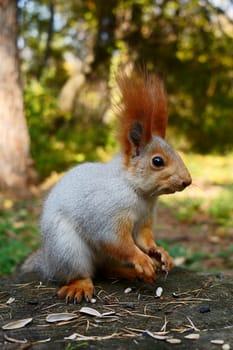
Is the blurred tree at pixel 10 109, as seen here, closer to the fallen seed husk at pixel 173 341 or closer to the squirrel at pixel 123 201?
the squirrel at pixel 123 201

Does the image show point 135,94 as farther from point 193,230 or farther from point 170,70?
point 170,70

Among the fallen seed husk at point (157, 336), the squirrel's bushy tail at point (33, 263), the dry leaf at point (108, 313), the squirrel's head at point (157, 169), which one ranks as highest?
the squirrel's head at point (157, 169)

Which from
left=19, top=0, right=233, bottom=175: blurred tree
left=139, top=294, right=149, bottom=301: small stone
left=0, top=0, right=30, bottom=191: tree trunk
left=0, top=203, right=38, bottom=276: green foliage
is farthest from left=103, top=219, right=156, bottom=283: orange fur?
left=19, top=0, right=233, bottom=175: blurred tree

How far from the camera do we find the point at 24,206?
589cm

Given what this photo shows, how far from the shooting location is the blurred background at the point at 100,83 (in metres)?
6.43

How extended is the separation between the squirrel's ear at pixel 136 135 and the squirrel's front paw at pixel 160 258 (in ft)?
1.59

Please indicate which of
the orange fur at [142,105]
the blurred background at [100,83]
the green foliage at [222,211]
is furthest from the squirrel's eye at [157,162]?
the blurred background at [100,83]

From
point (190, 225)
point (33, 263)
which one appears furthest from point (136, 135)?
point (190, 225)

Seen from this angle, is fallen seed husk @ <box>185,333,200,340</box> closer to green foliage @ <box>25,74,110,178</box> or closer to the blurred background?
the blurred background

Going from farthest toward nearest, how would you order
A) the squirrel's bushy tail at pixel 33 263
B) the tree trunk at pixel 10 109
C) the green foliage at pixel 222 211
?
the tree trunk at pixel 10 109 → the green foliage at pixel 222 211 → the squirrel's bushy tail at pixel 33 263

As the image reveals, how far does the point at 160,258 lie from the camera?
2467mm

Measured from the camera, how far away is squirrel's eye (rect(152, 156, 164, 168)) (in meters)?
2.24

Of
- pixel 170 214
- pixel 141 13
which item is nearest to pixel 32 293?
pixel 170 214

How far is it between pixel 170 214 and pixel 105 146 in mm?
3828
